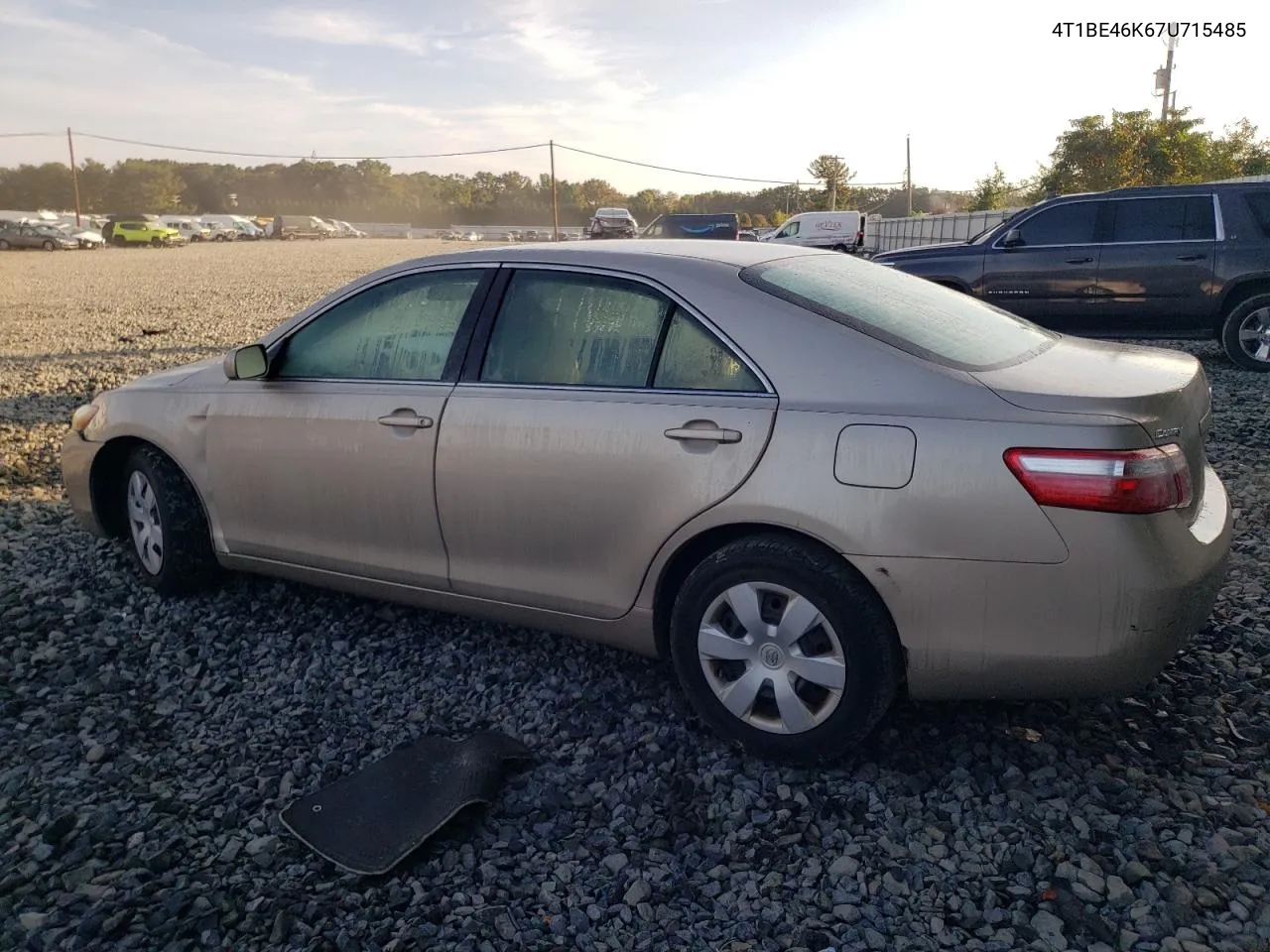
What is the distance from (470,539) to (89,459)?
2.30 m

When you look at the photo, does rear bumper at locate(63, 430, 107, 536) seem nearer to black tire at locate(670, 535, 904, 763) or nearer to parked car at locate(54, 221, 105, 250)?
black tire at locate(670, 535, 904, 763)

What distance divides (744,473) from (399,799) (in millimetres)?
1442

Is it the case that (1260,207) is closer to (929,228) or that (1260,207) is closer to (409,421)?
(409,421)

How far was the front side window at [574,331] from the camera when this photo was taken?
3.33 m

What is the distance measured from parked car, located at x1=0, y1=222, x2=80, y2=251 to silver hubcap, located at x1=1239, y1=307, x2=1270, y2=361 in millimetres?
50112

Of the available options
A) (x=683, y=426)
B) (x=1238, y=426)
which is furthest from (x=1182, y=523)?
(x=1238, y=426)

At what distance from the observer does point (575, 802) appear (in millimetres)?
3027

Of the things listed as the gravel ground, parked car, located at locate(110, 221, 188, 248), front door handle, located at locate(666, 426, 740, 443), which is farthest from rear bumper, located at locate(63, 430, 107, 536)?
parked car, located at locate(110, 221, 188, 248)

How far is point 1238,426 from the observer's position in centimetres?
711

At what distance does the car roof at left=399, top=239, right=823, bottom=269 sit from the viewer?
11.4ft

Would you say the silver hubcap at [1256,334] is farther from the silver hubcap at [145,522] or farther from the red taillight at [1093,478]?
the silver hubcap at [145,522]

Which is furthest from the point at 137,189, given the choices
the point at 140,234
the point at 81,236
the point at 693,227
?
the point at 693,227

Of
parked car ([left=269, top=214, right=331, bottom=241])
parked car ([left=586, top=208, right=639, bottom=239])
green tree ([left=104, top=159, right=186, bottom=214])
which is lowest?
parked car ([left=586, top=208, right=639, bottom=239])

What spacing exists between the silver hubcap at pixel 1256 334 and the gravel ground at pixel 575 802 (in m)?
5.81
